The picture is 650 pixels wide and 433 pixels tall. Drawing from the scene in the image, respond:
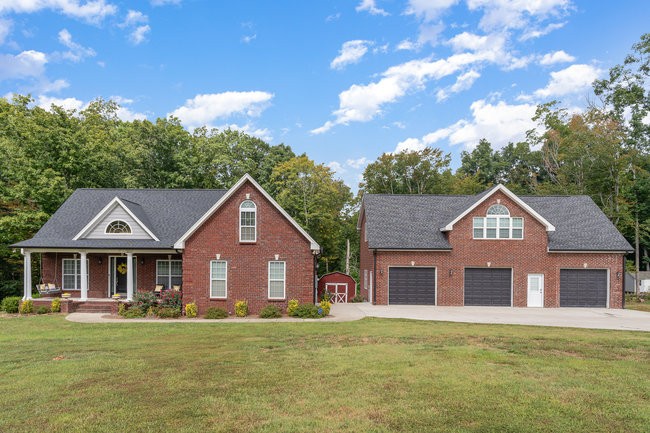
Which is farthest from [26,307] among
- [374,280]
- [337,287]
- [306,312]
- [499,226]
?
[499,226]

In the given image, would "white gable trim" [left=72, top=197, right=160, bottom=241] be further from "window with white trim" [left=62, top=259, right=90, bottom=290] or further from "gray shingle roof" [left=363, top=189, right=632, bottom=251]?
"gray shingle roof" [left=363, top=189, right=632, bottom=251]

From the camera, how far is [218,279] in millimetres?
21078

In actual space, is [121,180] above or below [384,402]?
above

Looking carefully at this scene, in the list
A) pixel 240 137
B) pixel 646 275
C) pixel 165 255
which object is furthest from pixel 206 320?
pixel 646 275

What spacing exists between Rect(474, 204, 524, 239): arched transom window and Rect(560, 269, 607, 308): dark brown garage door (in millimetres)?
3507

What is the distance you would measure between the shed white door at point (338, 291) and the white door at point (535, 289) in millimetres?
10969

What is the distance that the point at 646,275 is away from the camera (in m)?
42.0

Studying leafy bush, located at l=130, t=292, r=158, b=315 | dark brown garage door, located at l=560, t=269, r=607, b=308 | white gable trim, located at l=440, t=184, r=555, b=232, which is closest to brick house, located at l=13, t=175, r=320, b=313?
leafy bush, located at l=130, t=292, r=158, b=315

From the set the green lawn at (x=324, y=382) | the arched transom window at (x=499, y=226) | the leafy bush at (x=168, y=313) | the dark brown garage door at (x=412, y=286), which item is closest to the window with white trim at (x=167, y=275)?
the leafy bush at (x=168, y=313)

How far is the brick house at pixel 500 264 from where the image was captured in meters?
26.1

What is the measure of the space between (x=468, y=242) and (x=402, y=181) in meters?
25.6

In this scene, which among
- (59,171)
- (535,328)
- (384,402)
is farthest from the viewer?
(59,171)

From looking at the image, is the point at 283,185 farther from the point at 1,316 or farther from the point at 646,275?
A: the point at 646,275

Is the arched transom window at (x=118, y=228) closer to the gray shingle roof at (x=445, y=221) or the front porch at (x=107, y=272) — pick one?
the front porch at (x=107, y=272)
